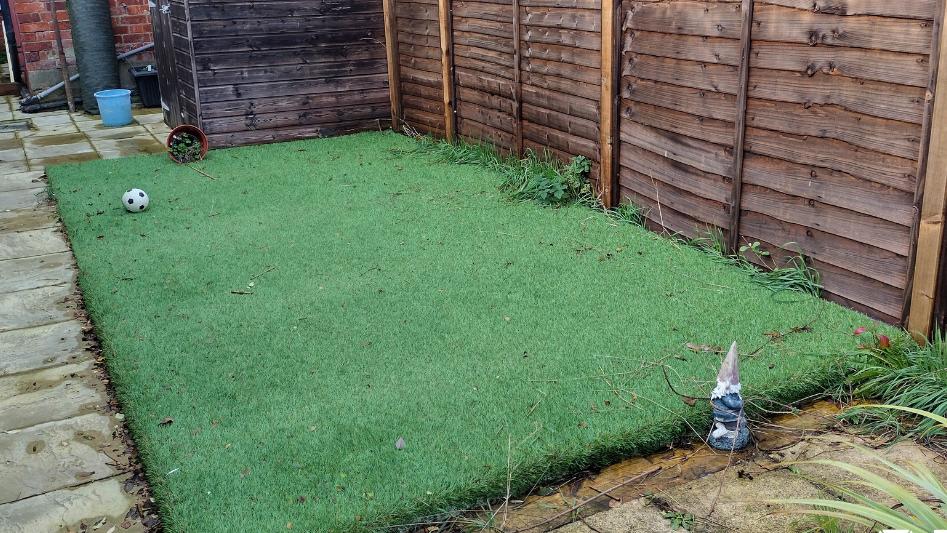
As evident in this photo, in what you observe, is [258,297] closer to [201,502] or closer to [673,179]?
[201,502]

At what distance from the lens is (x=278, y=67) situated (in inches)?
336

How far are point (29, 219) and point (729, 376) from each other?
17.9 ft

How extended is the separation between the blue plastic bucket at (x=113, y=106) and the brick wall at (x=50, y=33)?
6.09ft

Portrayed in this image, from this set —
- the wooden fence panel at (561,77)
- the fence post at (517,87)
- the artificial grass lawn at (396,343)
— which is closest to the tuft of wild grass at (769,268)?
the artificial grass lawn at (396,343)

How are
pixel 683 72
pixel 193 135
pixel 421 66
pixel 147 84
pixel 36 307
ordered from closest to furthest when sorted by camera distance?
pixel 36 307 < pixel 683 72 < pixel 193 135 < pixel 421 66 < pixel 147 84

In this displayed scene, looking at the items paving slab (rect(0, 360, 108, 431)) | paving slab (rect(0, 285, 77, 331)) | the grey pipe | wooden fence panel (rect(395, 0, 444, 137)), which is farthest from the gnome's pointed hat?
the grey pipe

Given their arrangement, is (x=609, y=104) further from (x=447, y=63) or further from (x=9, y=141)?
(x=9, y=141)

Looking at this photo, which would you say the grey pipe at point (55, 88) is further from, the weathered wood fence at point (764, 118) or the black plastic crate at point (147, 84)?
the weathered wood fence at point (764, 118)

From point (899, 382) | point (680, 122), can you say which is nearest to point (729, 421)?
point (899, 382)

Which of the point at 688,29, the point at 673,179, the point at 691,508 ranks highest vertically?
the point at 688,29

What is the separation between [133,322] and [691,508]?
2993 mm

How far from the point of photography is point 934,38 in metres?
3.38

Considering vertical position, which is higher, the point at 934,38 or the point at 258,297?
the point at 934,38

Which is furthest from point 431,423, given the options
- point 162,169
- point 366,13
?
point 366,13
